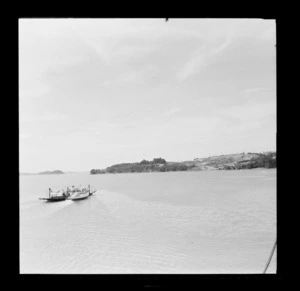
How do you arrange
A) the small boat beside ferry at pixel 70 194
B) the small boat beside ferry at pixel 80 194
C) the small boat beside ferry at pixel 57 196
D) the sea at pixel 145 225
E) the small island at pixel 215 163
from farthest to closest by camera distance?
the small boat beside ferry at pixel 80 194, the small boat beside ferry at pixel 70 194, the small boat beside ferry at pixel 57 196, the sea at pixel 145 225, the small island at pixel 215 163

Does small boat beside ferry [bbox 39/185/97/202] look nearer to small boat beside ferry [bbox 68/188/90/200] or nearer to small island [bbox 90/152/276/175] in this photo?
small boat beside ferry [bbox 68/188/90/200]

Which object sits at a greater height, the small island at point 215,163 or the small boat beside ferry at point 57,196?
the small island at point 215,163

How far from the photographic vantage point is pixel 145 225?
2167cm

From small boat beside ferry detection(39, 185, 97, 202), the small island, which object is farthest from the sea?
the small island

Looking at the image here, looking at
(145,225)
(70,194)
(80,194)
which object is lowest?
(145,225)

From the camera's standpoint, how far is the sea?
15.7 meters

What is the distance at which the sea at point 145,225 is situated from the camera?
1570 centimetres

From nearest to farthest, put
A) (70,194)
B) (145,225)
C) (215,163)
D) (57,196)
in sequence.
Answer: (215,163) → (57,196) → (70,194) → (145,225)

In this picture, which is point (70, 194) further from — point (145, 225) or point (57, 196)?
point (145, 225)

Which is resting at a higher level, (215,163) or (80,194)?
(215,163)

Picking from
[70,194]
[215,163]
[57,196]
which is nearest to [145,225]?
[70,194]

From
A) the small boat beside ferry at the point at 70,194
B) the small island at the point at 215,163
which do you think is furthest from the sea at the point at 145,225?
the small island at the point at 215,163

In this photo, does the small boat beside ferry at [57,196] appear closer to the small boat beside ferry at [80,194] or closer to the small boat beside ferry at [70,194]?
the small boat beside ferry at [70,194]
